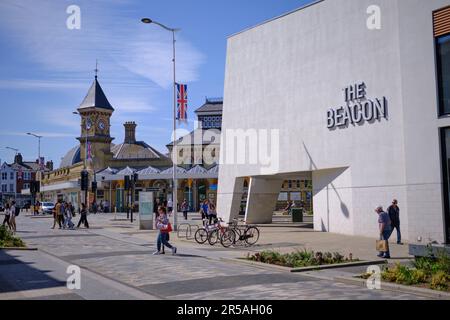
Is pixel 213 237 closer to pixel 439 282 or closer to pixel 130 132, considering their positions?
pixel 439 282

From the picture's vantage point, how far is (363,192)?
2345 centimetres

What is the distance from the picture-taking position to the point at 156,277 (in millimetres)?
12430

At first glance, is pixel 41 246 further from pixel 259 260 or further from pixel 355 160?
pixel 355 160

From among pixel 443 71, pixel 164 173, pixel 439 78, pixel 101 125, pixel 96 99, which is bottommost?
pixel 164 173

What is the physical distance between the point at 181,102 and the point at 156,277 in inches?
751

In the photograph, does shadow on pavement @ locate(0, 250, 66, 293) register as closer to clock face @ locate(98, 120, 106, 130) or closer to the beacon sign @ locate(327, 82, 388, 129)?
the beacon sign @ locate(327, 82, 388, 129)

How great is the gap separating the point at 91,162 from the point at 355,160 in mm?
52384

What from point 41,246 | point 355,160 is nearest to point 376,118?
point 355,160

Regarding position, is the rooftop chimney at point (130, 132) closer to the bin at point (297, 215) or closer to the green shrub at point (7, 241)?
the bin at point (297, 215)

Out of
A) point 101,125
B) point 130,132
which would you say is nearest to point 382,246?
point 101,125

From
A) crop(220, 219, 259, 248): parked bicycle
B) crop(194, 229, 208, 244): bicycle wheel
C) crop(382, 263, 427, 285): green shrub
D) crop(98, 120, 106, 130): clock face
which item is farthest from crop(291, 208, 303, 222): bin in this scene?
crop(98, 120, 106, 130): clock face

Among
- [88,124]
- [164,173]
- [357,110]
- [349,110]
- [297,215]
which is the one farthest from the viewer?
[88,124]

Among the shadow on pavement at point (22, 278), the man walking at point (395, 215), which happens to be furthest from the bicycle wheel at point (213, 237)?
the shadow on pavement at point (22, 278)

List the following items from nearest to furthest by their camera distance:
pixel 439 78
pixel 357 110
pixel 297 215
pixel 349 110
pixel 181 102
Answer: pixel 439 78
pixel 357 110
pixel 349 110
pixel 181 102
pixel 297 215
